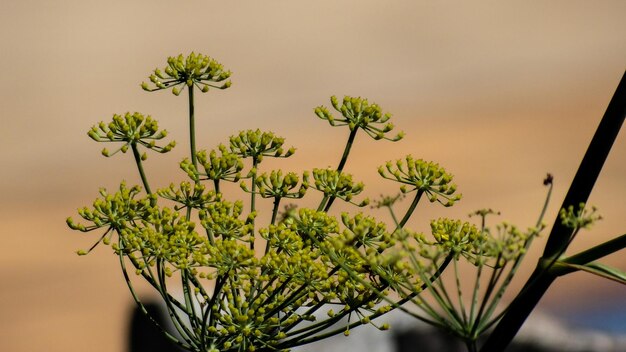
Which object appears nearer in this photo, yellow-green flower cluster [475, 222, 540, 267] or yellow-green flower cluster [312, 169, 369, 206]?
yellow-green flower cluster [475, 222, 540, 267]

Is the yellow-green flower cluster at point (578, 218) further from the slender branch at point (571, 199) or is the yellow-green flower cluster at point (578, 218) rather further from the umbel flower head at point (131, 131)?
the umbel flower head at point (131, 131)

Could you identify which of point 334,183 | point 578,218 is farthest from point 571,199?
point 334,183

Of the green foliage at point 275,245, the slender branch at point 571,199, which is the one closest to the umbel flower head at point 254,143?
the green foliage at point 275,245

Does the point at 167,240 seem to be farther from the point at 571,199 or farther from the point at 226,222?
the point at 571,199

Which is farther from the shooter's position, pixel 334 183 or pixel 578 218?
pixel 334 183

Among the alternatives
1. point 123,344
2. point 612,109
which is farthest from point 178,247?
point 123,344

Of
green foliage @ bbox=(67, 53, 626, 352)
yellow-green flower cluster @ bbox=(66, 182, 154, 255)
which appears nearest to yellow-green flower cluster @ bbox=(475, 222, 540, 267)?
green foliage @ bbox=(67, 53, 626, 352)

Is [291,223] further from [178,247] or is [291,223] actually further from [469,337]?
[469,337]

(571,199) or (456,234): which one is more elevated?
(571,199)

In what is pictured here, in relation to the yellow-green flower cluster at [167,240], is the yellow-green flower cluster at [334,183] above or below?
above

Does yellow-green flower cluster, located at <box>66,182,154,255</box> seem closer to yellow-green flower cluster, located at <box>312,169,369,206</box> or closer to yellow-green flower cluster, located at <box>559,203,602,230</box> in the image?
yellow-green flower cluster, located at <box>312,169,369,206</box>

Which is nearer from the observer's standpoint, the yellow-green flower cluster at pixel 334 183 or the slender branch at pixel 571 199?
the slender branch at pixel 571 199
